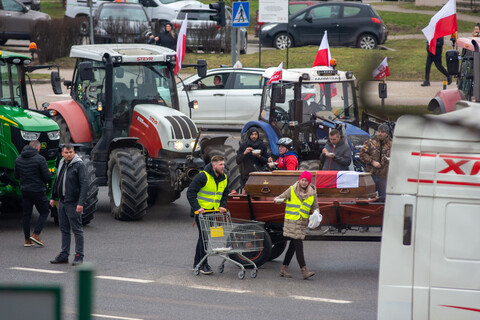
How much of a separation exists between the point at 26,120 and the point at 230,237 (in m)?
4.22

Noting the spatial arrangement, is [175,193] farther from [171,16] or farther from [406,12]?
[171,16]

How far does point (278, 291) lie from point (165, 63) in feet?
17.9

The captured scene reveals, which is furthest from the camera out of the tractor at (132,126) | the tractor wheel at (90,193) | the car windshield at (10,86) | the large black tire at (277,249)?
the car windshield at (10,86)

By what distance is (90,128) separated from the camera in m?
13.4

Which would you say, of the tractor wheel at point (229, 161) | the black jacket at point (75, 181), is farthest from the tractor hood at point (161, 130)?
the black jacket at point (75, 181)

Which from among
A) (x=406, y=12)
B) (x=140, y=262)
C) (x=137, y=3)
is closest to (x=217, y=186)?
(x=140, y=262)

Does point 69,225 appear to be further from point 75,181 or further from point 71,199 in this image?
point 75,181

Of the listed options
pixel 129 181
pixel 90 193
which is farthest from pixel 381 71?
pixel 90 193

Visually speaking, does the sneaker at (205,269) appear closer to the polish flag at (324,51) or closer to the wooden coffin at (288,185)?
the wooden coffin at (288,185)

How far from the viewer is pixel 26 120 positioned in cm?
1231

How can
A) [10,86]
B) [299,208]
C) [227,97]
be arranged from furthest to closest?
[227,97] < [10,86] < [299,208]

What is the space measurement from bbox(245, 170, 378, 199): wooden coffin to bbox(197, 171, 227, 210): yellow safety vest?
1.61 feet

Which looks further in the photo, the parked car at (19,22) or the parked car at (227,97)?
the parked car at (227,97)

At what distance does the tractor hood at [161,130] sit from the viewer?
12.5 meters
